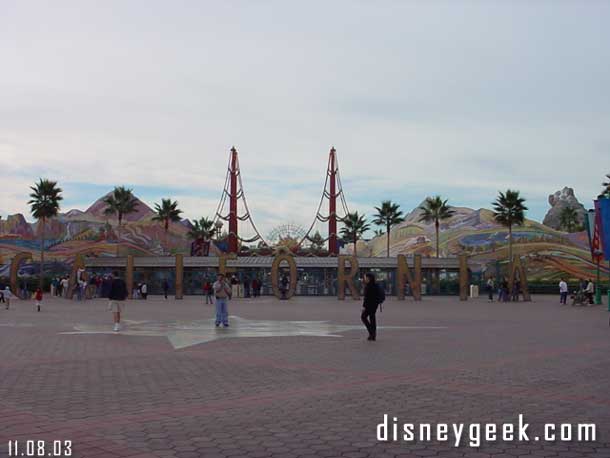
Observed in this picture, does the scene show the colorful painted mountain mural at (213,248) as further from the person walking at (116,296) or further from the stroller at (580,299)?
the person walking at (116,296)

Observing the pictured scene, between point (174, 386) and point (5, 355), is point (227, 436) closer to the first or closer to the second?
point (174, 386)

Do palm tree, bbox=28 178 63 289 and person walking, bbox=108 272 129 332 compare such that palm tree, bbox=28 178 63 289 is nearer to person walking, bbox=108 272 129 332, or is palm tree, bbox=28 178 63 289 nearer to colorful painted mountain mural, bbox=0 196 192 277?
colorful painted mountain mural, bbox=0 196 192 277

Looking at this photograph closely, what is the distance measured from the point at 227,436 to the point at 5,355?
739 cm

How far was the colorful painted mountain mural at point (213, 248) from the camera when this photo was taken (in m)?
71.7

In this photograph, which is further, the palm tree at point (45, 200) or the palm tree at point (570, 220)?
the palm tree at point (570, 220)

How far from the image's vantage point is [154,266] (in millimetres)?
51375

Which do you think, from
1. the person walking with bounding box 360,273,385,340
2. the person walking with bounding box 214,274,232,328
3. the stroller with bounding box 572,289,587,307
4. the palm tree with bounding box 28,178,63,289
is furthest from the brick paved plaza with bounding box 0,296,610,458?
the palm tree with bounding box 28,178,63,289

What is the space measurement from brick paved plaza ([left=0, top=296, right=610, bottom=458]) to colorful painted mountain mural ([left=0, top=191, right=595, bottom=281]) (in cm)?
4983

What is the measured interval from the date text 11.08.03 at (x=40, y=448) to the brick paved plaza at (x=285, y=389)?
0.11 metres

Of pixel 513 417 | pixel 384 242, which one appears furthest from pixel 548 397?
pixel 384 242

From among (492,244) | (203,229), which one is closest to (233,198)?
(203,229)

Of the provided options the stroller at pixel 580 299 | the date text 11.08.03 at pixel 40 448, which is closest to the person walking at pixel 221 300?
the date text 11.08.03 at pixel 40 448

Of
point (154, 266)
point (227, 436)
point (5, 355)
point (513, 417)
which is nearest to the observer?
point (227, 436)

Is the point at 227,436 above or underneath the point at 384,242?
underneath
